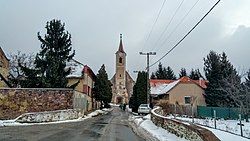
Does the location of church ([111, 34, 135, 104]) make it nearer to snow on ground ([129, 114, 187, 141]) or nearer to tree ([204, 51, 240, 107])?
tree ([204, 51, 240, 107])

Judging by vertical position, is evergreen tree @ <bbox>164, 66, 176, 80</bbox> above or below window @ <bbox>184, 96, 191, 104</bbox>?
above

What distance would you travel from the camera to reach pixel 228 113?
44.9 m

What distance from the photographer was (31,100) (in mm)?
31672

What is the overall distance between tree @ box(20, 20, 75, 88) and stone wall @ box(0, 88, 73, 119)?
458cm

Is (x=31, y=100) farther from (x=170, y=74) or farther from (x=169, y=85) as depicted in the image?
(x=170, y=74)

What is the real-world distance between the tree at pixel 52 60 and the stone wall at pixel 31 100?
458 cm

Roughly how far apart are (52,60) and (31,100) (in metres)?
7.11

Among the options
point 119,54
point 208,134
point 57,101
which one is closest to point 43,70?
point 57,101

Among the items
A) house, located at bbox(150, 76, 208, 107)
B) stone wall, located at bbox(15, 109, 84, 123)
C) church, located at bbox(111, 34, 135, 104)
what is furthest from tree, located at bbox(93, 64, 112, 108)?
church, located at bbox(111, 34, 135, 104)

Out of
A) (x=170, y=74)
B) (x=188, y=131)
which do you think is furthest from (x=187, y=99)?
(x=170, y=74)

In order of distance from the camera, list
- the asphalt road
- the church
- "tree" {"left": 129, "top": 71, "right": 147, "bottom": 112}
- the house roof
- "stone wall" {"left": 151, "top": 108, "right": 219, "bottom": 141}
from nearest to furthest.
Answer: "stone wall" {"left": 151, "top": 108, "right": 219, "bottom": 141} → the asphalt road → "tree" {"left": 129, "top": 71, "right": 147, "bottom": 112} → the house roof → the church

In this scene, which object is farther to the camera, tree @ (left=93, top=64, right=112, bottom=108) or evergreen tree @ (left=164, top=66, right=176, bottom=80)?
evergreen tree @ (left=164, top=66, right=176, bottom=80)

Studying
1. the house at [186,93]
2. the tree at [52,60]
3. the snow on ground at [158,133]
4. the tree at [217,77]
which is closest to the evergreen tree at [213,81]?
the tree at [217,77]

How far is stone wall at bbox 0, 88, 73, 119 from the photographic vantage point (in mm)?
30469
